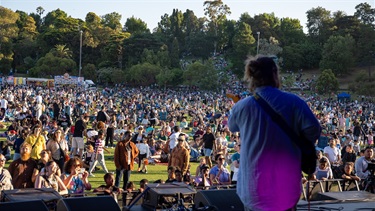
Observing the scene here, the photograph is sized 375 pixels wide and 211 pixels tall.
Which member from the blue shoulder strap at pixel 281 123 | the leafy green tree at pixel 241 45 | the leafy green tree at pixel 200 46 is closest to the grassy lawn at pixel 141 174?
the blue shoulder strap at pixel 281 123

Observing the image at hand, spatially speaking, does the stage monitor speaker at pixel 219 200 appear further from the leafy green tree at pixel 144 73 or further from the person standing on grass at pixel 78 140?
the leafy green tree at pixel 144 73

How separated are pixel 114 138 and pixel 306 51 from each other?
57.9 m

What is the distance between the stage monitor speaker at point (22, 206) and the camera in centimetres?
424

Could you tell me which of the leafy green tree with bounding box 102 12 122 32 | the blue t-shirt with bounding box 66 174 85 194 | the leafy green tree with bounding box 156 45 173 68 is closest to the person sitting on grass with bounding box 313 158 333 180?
the blue t-shirt with bounding box 66 174 85 194

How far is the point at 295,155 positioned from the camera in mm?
2650

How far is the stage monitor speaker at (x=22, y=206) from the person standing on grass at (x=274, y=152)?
2.31 m

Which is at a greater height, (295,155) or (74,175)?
(295,155)

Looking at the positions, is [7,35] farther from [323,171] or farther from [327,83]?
[323,171]

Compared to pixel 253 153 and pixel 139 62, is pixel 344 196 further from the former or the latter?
pixel 139 62

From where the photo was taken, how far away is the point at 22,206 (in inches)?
170

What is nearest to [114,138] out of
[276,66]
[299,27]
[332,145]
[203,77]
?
[332,145]

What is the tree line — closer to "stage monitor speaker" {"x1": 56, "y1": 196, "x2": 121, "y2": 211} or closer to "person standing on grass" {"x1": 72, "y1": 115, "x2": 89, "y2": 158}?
"person standing on grass" {"x1": 72, "y1": 115, "x2": 89, "y2": 158}

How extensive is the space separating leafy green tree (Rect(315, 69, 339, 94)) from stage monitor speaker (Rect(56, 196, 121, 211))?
182 feet

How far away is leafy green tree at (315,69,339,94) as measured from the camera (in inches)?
2282
